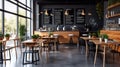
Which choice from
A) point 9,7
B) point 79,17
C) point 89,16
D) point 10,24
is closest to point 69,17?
point 79,17

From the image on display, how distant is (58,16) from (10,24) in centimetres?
776

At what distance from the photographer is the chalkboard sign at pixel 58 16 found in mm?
19391

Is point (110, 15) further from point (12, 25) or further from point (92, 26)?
point (12, 25)

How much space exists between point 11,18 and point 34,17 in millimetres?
6753

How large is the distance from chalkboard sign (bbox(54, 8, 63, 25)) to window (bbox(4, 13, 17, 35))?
663cm

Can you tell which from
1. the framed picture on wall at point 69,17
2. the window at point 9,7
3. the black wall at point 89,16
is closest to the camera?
the window at point 9,7

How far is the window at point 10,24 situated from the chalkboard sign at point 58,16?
21.8 ft

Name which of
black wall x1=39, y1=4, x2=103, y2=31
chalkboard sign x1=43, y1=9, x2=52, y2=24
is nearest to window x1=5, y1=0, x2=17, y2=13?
chalkboard sign x1=43, y1=9, x2=52, y2=24

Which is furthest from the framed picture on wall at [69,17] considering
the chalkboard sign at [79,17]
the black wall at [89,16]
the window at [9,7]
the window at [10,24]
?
the window at [9,7]

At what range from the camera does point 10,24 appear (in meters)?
12.2

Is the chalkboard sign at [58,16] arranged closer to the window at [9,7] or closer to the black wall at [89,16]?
the black wall at [89,16]

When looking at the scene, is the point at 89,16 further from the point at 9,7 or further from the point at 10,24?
the point at 9,7

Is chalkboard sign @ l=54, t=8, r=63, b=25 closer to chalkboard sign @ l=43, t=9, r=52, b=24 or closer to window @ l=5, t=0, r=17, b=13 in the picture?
chalkboard sign @ l=43, t=9, r=52, b=24

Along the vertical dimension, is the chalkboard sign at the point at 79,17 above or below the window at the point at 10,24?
above
